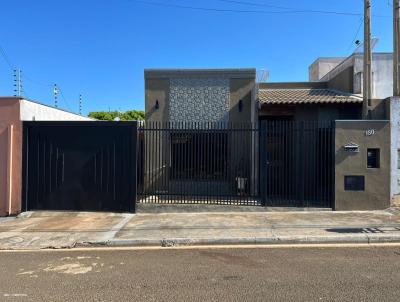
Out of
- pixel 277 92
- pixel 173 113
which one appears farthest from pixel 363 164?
pixel 173 113

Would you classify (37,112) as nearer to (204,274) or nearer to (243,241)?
(243,241)

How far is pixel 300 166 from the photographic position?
38.1 ft

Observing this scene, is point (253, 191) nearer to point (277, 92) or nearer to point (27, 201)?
point (277, 92)

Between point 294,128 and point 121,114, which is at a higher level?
point 121,114

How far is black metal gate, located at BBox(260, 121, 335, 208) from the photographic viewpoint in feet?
38.0

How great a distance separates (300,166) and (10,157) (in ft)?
26.1

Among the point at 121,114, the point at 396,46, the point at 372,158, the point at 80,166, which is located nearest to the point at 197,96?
the point at 80,166

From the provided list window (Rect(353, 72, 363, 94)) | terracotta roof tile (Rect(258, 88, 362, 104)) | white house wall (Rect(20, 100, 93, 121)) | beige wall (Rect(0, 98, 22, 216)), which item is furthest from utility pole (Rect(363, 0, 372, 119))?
beige wall (Rect(0, 98, 22, 216))

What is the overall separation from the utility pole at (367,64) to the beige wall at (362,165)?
46.0 inches

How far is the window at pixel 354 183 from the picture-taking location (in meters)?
→ 11.4

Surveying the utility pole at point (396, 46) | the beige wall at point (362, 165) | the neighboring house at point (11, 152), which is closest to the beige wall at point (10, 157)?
the neighboring house at point (11, 152)

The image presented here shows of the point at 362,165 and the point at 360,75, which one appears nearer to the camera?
the point at 362,165

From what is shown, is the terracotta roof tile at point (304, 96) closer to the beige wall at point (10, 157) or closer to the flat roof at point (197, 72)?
the flat roof at point (197, 72)

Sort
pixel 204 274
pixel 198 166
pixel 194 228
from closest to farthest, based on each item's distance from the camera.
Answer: pixel 204 274
pixel 194 228
pixel 198 166
